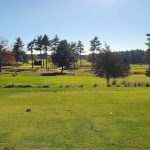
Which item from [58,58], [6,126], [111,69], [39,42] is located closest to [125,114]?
[6,126]

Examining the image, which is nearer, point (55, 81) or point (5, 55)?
point (55, 81)

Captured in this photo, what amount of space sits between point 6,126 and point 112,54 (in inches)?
1949

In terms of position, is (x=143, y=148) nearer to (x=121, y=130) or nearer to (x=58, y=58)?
(x=121, y=130)

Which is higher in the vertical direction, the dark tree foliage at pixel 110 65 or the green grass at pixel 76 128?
the dark tree foliage at pixel 110 65

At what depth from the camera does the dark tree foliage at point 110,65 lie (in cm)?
6600

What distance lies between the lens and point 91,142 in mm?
15234

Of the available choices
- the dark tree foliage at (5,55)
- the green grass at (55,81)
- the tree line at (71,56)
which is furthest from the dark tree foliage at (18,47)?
the green grass at (55,81)

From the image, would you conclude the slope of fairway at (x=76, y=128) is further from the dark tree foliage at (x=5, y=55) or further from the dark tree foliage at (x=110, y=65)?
the dark tree foliage at (x=5, y=55)

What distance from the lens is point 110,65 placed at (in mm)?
66062

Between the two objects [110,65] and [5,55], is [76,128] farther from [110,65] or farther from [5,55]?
[5,55]

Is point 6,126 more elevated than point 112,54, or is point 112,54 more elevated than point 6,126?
point 112,54

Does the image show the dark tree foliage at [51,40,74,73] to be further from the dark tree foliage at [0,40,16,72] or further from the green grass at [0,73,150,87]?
the green grass at [0,73,150,87]

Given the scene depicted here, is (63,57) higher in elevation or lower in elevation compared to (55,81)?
higher

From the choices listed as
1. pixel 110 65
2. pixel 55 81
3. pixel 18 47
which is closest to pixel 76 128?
pixel 110 65
